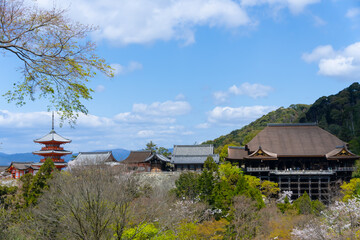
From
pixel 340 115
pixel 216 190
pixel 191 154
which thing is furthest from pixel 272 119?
pixel 216 190

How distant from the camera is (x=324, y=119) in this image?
227 feet

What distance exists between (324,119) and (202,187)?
45794 millimetres

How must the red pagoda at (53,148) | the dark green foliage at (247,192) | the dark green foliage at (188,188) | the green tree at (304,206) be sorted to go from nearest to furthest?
the dark green foliage at (247,192), the green tree at (304,206), the dark green foliage at (188,188), the red pagoda at (53,148)

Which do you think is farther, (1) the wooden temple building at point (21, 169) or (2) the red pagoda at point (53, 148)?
(2) the red pagoda at point (53, 148)

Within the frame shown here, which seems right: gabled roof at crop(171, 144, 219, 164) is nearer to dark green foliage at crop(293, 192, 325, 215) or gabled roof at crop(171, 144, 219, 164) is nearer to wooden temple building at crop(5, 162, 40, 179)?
dark green foliage at crop(293, 192, 325, 215)

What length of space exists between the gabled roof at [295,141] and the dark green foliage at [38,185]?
2350 centimetres

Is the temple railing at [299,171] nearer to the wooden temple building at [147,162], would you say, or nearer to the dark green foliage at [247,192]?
the dark green foliage at [247,192]

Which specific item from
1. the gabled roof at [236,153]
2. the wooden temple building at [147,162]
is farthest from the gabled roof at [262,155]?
the wooden temple building at [147,162]

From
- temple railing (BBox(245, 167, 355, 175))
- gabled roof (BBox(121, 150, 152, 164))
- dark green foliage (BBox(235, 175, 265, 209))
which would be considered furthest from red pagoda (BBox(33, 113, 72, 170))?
dark green foliage (BBox(235, 175, 265, 209))

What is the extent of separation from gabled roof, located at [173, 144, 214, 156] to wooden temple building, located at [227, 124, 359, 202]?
23.5 ft

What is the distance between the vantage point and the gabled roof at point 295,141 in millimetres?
41281

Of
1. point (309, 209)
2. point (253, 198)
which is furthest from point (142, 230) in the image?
point (309, 209)

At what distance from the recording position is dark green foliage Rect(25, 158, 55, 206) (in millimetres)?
33844

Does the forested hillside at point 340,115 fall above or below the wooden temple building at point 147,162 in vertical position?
above
